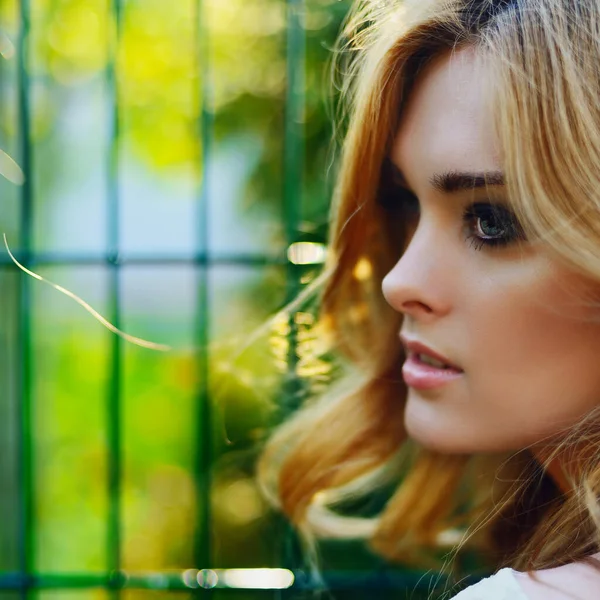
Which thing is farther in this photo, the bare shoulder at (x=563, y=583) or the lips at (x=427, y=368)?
the lips at (x=427, y=368)

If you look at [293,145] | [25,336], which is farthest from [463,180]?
[25,336]

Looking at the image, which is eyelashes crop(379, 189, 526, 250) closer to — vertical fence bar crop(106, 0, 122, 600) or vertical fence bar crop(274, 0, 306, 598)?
vertical fence bar crop(274, 0, 306, 598)

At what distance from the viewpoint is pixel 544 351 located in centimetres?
79

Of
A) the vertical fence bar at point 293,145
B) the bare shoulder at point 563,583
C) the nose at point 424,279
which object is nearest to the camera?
Result: the bare shoulder at point 563,583

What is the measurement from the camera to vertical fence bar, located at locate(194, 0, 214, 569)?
1.29 m

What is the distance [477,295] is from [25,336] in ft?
2.80

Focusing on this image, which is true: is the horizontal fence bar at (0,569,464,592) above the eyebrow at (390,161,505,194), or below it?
below

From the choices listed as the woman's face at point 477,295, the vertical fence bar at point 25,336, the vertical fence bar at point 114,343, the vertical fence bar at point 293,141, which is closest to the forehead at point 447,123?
the woman's face at point 477,295

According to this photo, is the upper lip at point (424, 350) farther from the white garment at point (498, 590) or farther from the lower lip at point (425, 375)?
the white garment at point (498, 590)

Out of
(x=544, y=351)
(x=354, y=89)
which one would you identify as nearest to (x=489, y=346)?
(x=544, y=351)

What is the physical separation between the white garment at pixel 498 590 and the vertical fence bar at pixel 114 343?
76 cm

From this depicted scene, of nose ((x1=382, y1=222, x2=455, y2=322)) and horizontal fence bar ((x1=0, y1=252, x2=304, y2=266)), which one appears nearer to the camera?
nose ((x1=382, y1=222, x2=455, y2=322))

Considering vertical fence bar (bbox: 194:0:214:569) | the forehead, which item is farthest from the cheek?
vertical fence bar (bbox: 194:0:214:569)

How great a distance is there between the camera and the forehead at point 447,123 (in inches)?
30.7
